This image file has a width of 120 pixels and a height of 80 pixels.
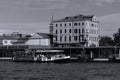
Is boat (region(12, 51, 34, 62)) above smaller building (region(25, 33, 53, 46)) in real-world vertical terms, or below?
below

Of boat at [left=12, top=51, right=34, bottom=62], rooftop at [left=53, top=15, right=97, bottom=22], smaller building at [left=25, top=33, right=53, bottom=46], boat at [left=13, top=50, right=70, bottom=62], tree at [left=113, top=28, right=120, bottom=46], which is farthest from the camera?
tree at [left=113, top=28, right=120, bottom=46]

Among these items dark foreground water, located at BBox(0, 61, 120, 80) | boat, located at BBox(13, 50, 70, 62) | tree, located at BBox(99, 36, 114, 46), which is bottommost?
dark foreground water, located at BBox(0, 61, 120, 80)

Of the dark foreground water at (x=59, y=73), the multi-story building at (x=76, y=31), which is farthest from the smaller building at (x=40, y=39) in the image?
the dark foreground water at (x=59, y=73)

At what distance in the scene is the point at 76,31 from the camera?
146 metres

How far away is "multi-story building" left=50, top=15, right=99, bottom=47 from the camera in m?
144

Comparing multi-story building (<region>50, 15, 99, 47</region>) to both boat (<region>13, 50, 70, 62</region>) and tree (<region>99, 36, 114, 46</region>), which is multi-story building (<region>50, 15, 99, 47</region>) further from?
boat (<region>13, 50, 70, 62</region>)

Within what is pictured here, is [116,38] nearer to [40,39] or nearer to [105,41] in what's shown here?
[105,41]

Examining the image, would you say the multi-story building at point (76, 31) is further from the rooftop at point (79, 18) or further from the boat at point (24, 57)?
the boat at point (24, 57)

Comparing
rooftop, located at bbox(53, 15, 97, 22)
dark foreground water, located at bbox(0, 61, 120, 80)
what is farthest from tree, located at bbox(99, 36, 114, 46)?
dark foreground water, located at bbox(0, 61, 120, 80)

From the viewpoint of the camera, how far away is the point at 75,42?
146000 millimetres

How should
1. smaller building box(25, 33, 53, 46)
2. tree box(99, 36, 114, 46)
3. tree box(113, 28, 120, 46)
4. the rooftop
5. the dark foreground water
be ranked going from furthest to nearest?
tree box(99, 36, 114, 46), tree box(113, 28, 120, 46), smaller building box(25, 33, 53, 46), the rooftop, the dark foreground water

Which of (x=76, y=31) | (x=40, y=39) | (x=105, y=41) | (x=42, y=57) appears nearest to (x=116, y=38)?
(x=105, y=41)

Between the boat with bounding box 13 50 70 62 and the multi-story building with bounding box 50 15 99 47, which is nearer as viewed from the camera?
the boat with bounding box 13 50 70 62

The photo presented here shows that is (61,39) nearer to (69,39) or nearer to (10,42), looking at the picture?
(69,39)
